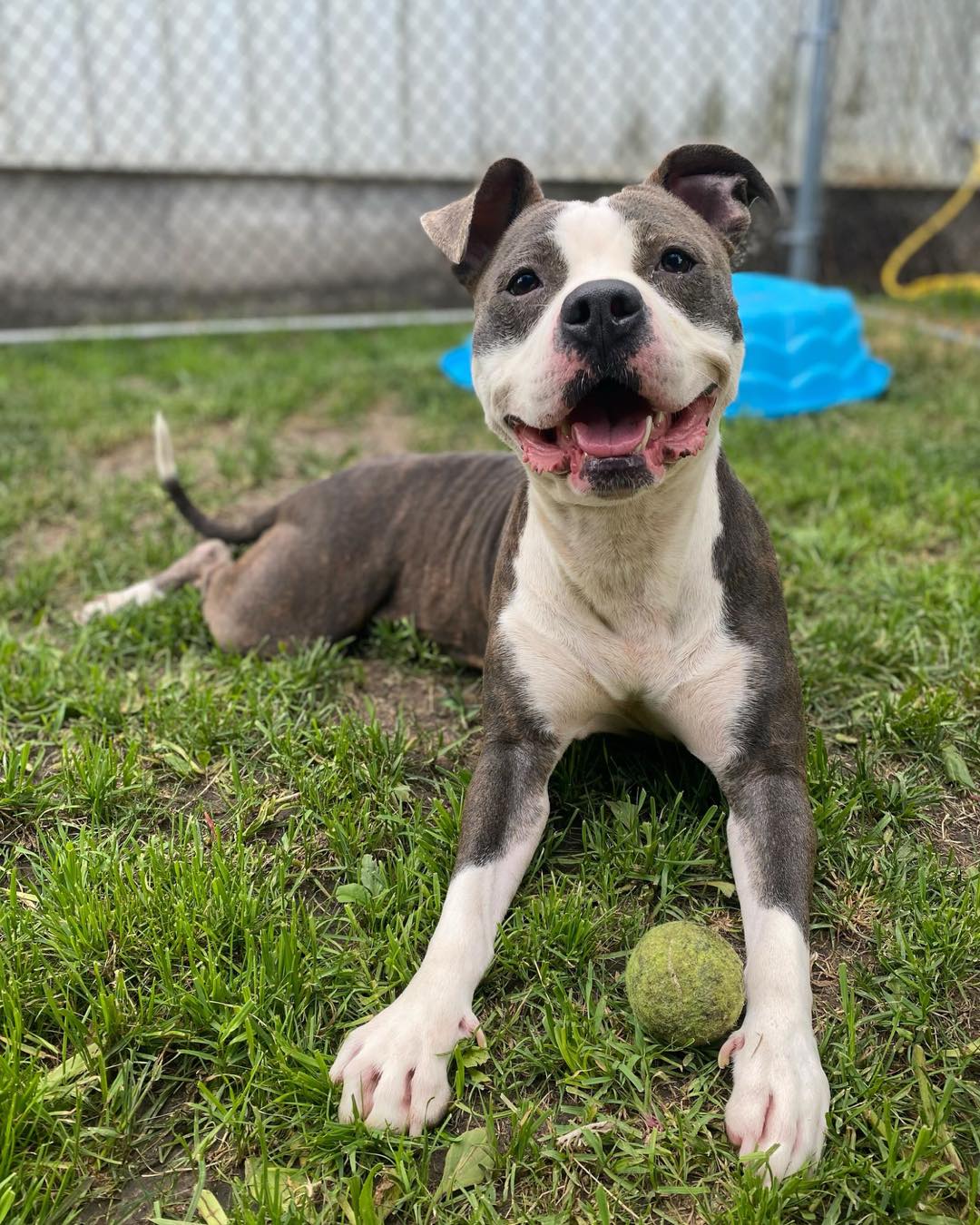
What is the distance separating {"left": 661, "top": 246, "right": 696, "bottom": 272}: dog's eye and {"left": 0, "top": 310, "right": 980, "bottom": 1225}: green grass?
1213mm

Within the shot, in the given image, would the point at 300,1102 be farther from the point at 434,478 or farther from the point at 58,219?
the point at 58,219

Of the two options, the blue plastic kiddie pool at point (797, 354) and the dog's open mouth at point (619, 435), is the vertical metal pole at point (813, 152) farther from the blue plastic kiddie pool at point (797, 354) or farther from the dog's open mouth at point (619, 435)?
the dog's open mouth at point (619, 435)

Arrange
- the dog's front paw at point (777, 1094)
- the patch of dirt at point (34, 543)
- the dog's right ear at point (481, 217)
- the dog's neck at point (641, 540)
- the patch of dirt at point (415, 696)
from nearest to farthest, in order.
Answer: the dog's front paw at point (777, 1094) < the dog's neck at point (641, 540) < the dog's right ear at point (481, 217) < the patch of dirt at point (415, 696) < the patch of dirt at point (34, 543)

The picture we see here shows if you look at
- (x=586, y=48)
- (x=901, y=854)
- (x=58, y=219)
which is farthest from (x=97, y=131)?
(x=901, y=854)

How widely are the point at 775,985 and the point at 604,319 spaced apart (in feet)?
4.29

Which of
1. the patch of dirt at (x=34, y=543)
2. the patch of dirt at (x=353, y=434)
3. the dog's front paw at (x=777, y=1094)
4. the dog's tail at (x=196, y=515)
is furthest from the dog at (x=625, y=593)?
the patch of dirt at (x=353, y=434)

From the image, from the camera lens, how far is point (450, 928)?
224 centimetres

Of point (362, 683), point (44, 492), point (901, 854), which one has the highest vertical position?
point (901, 854)

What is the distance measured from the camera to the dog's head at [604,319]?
222cm

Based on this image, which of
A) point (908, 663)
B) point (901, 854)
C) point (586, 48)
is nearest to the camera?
point (901, 854)

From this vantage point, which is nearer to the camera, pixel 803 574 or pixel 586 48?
pixel 803 574

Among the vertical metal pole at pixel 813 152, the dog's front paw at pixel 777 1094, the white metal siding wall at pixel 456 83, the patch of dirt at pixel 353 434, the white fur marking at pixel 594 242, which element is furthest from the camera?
the white metal siding wall at pixel 456 83

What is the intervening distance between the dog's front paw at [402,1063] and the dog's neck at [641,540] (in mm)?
1024

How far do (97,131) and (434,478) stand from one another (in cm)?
595
